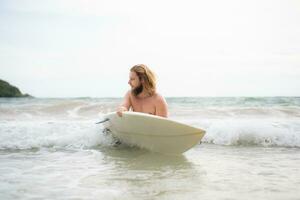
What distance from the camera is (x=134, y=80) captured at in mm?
4922

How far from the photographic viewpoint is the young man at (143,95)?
4.88 meters

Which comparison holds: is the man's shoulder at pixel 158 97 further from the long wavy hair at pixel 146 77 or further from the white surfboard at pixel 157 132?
the white surfboard at pixel 157 132

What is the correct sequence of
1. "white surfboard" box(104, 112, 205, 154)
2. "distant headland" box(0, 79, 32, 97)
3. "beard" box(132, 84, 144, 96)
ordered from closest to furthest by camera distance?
1. "white surfboard" box(104, 112, 205, 154)
2. "beard" box(132, 84, 144, 96)
3. "distant headland" box(0, 79, 32, 97)

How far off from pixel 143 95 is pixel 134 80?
294 mm

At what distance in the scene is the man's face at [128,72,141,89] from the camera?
4898 millimetres

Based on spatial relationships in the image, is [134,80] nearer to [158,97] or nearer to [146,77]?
[146,77]

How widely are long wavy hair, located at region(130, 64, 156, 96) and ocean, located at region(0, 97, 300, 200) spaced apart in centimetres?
85

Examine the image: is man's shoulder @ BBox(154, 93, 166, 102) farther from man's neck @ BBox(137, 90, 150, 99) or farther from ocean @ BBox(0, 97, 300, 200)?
ocean @ BBox(0, 97, 300, 200)

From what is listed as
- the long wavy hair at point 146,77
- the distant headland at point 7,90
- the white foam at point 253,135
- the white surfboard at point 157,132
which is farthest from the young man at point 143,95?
the distant headland at point 7,90

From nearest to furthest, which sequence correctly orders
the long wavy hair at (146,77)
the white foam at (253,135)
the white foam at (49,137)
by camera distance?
the long wavy hair at (146,77), the white foam at (49,137), the white foam at (253,135)

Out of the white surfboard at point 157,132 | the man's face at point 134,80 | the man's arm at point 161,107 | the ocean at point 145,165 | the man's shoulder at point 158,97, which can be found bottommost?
the ocean at point 145,165

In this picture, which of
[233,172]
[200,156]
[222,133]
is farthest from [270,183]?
[222,133]

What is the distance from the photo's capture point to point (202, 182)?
10.9ft

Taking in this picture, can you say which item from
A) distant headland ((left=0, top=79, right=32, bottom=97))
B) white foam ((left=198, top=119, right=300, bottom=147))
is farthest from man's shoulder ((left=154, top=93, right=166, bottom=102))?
distant headland ((left=0, top=79, right=32, bottom=97))
